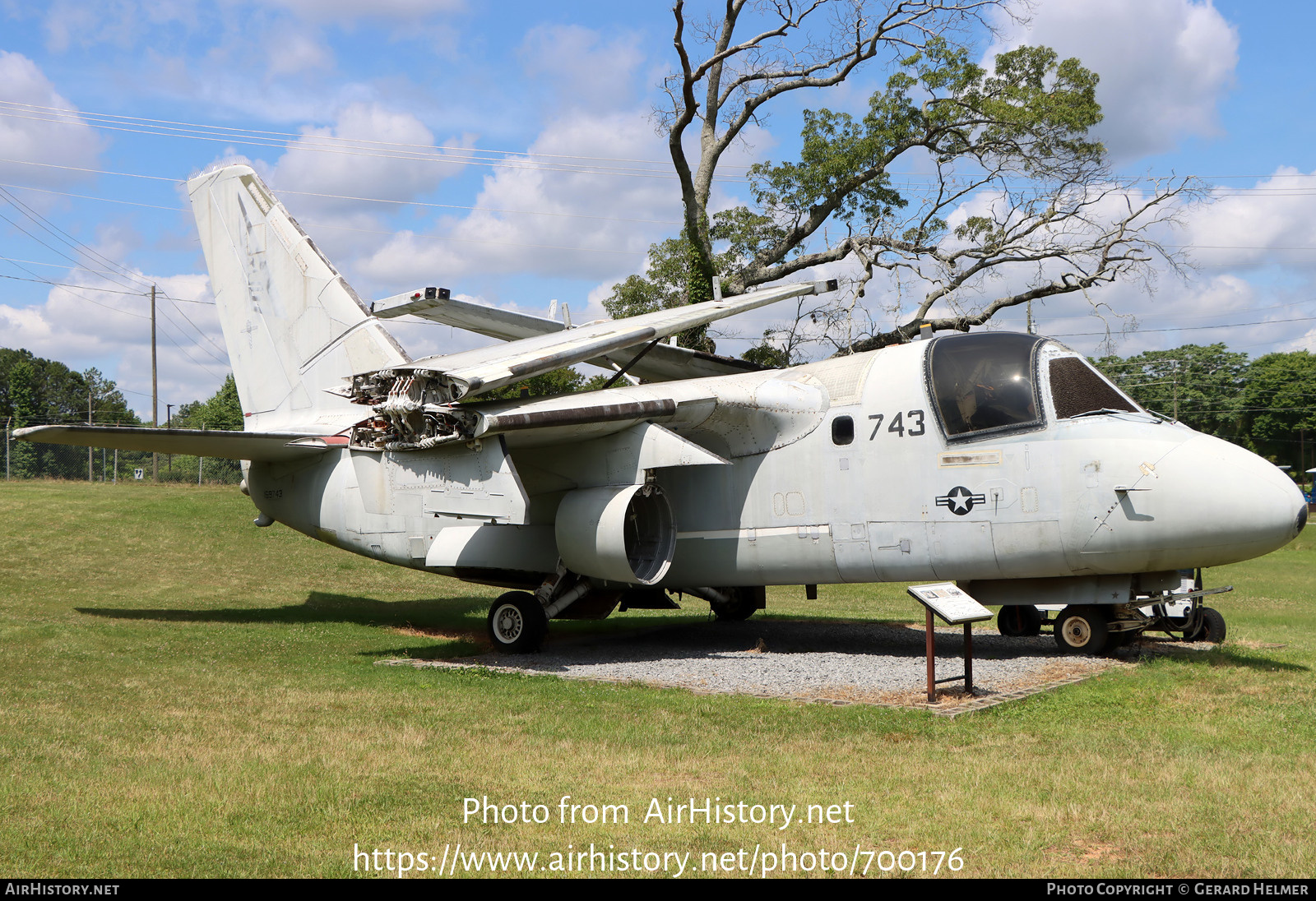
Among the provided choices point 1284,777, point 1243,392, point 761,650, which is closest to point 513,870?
point 1284,777

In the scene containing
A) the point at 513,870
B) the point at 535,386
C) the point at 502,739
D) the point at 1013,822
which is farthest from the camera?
the point at 535,386

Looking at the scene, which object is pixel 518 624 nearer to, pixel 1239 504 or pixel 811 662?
pixel 811 662

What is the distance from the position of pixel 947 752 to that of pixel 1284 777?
2174 mm

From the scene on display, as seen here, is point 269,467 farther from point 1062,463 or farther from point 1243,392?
point 1243,392

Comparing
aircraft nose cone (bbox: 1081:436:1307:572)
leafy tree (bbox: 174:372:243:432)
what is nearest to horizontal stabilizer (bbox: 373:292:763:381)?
aircraft nose cone (bbox: 1081:436:1307:572)

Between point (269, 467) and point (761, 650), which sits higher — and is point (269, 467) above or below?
above

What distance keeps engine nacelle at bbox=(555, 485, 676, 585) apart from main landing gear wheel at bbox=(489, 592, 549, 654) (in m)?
0.89

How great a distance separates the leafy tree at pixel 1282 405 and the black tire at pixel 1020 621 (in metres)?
88.1

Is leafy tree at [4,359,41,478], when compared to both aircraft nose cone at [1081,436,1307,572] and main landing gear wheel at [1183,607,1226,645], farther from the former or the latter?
aircraft nose cone at [1081,436,1307,572]

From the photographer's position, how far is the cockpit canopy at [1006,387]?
36.2 feet

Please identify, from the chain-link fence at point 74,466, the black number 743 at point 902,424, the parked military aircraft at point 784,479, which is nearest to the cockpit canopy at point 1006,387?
the parked military aircraft at point 784,479

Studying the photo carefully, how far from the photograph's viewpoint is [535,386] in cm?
3319

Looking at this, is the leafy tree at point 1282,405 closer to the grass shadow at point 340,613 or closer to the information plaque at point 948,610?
the grass shadow at point 340,613

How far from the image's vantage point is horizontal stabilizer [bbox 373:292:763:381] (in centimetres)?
1568
